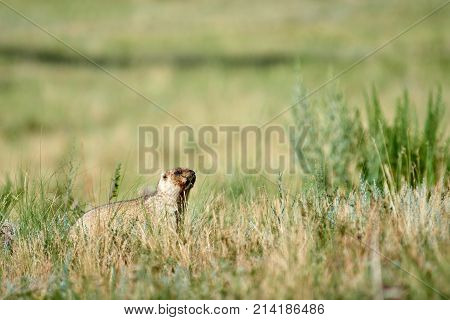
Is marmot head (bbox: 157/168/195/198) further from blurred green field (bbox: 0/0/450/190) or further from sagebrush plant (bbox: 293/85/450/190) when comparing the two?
blurred green field (bbox: 0/0/450/190)

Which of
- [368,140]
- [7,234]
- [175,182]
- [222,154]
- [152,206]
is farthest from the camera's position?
[222,154]

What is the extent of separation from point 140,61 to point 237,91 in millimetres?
6791

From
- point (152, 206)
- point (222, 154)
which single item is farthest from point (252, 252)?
point (222, 154)

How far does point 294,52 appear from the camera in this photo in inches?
1053

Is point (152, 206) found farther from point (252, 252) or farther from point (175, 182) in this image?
point (252, 252)

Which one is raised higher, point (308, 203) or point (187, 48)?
point (187, 48)

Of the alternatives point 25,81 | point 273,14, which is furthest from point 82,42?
point 273,14

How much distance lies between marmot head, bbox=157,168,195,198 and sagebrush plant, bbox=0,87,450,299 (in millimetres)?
272

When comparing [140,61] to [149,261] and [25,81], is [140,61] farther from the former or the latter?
[149,261]

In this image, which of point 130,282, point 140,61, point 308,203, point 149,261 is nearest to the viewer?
point 130,282

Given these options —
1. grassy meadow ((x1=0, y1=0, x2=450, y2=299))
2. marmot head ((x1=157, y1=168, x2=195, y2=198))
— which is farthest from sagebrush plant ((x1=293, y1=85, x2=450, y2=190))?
marmot head ((x1=157, y1=168, x2=195, y2=198))

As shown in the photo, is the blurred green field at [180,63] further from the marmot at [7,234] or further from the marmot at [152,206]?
the marmot at [7,234]

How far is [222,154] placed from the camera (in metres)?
13.1

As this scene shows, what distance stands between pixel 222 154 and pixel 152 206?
781cm
